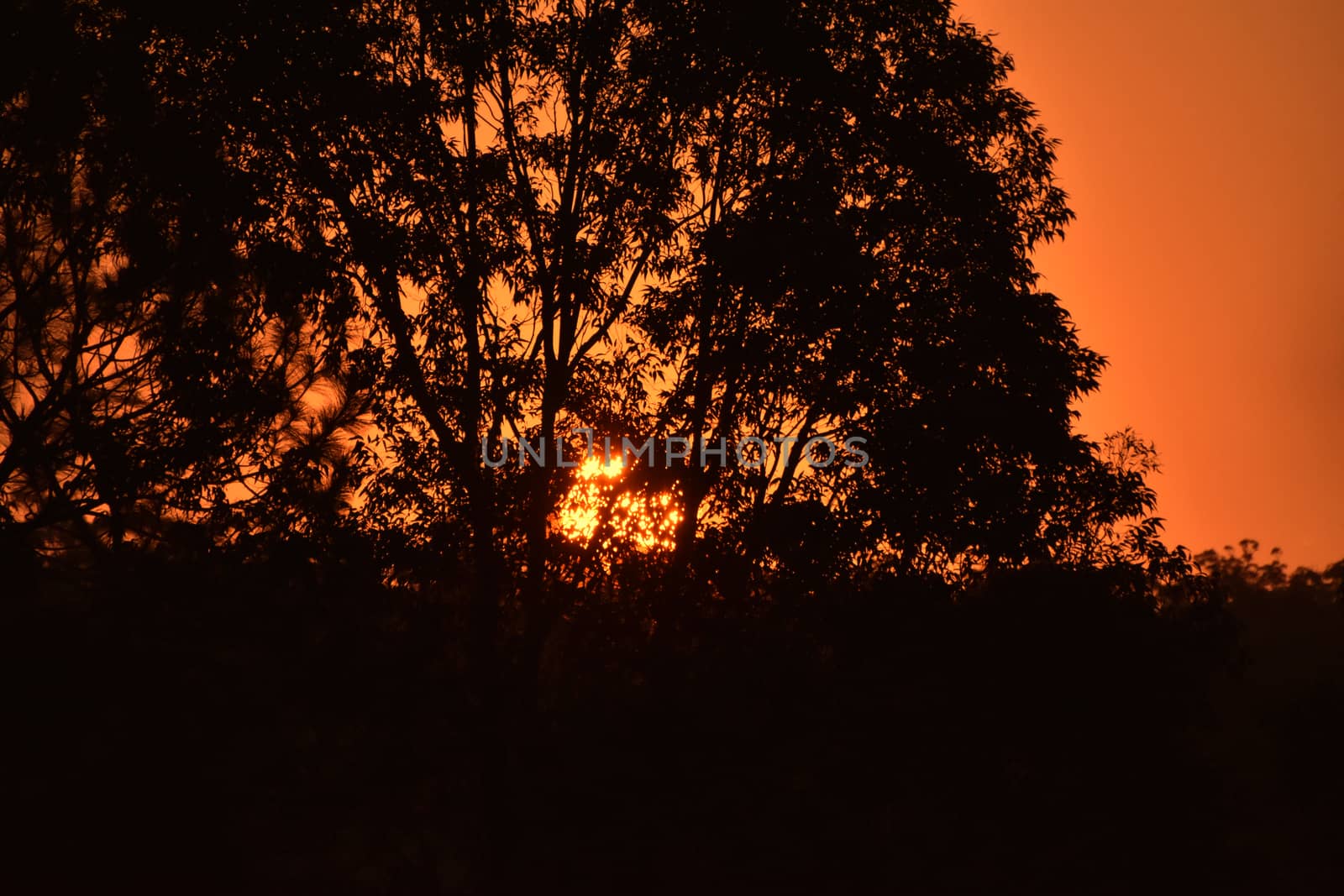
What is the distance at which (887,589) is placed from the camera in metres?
12.8

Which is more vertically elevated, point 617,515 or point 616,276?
point 616,276

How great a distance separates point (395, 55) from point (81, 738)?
859cm

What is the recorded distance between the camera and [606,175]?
14336 mm

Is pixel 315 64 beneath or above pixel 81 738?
above

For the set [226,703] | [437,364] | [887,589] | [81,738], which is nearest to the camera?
[81,738]

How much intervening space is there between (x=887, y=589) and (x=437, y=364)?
608 centimetres

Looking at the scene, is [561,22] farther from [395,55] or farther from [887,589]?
[887,589]

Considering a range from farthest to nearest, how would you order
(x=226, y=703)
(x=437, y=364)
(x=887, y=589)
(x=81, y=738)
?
(x=437, y=364) → (x=887, y=589) → (x=226, y=703) → (x=81, y=738)

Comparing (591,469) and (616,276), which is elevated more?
(616,276)

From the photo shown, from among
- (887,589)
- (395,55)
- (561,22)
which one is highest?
(561,22)

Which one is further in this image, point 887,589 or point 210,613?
point 887,589

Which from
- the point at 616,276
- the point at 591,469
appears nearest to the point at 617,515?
the point at 591,469

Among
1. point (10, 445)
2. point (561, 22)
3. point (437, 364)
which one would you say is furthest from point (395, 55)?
point (10, 445)

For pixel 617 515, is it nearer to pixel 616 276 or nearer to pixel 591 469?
pixel 591 469
